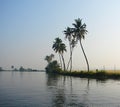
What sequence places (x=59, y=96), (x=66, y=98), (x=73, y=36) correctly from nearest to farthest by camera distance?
(x=66, y=98)
(x=59, y=96)
(x=73, y=36)

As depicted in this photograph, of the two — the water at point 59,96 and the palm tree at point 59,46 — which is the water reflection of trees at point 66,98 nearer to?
the water at point 59,96

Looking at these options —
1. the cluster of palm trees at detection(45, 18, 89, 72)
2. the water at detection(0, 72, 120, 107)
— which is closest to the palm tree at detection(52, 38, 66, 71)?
the cluster of palm trees at detection(45, 18, 89, 72)

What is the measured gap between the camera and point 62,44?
128500 mm

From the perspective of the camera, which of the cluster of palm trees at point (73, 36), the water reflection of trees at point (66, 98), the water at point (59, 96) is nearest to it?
the water reflection of trees at point (66, 98)

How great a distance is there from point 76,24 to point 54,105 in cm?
6991

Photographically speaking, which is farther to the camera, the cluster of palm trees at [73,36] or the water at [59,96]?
the cluster of palm trees at [73,36]

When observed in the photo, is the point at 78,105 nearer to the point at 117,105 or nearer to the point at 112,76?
the point at 117,105

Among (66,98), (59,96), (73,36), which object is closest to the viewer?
(66,98)

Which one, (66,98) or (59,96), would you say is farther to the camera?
(59,96)


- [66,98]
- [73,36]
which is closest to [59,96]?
[66,98]

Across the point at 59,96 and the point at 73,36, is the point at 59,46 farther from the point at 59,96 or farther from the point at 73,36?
the point at 59,96

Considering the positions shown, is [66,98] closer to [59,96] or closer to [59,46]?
[59,96]

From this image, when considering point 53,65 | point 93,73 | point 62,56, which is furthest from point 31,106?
point 53,65

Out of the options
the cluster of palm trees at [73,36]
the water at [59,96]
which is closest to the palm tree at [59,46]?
the cluster of palm trees at [73,36]
